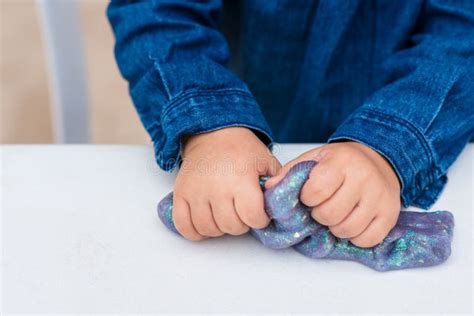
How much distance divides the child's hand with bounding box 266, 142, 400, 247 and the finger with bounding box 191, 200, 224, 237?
4 cm

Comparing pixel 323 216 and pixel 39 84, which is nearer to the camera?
pixel 323 216

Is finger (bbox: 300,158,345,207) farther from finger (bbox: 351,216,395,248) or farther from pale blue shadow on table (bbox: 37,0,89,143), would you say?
pale blue shadow on table (bbox: 37,0,89,143)

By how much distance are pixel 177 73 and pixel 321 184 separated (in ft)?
0.52

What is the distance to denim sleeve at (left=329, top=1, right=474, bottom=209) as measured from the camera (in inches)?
17.0

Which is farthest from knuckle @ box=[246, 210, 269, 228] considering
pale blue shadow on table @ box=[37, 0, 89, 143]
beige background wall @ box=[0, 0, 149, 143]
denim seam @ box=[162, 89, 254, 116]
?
beige background wall @ box=[0, 0, 149, 143]

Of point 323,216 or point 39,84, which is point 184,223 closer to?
point 323,216

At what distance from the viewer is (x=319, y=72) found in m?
0.60

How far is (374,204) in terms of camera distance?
39cm

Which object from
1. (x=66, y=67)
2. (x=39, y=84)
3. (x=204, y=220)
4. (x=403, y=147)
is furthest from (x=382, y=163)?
(x=39, y=84)

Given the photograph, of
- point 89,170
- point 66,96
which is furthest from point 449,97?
point 66,96

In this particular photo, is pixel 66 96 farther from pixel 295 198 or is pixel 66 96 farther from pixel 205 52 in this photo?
pixel 295 198

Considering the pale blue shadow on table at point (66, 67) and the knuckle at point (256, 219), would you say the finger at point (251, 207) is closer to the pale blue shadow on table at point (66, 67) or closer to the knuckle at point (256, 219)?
the knuckle at point (256, 219)

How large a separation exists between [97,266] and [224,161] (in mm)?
106

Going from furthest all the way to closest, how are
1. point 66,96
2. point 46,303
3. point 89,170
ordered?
point 66,96
point 89,170
point 46,303
